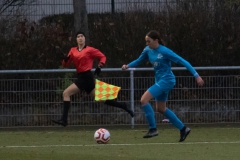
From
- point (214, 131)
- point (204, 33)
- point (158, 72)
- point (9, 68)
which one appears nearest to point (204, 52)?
point (204, 33)

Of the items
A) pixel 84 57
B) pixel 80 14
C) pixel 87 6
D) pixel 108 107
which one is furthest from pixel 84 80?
pixel 87 6

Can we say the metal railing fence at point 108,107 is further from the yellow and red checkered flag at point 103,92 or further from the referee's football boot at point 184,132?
the referee's football boot at point 184,132

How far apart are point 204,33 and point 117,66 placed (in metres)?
2.47

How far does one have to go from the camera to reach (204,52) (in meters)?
19.3

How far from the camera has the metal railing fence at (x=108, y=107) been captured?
1752 cm

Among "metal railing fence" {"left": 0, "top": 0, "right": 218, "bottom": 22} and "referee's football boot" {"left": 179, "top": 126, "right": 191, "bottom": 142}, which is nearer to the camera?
"referee's football boot" {"left": 179, "top": 126, "right": 191, "bottom": 142}

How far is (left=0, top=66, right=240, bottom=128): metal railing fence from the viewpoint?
17.5m

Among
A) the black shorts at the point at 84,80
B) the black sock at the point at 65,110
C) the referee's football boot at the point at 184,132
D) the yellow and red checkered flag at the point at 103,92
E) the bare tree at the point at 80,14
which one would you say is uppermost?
the bare tree at the point at 80,14

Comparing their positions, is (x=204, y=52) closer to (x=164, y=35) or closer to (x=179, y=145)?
(x=164, y=35)

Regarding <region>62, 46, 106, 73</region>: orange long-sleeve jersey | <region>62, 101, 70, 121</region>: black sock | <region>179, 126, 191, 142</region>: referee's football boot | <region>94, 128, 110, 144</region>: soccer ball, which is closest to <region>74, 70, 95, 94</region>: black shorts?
<region>62, 46, 106, 73</region>: orange long-sleeve jersey

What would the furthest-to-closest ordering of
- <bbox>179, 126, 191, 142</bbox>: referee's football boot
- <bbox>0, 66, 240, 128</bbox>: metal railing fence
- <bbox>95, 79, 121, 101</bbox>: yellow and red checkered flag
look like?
<bbox>0, 66, 240, 128</bbox>: metal railing fence < <bbox>95, 79, 121, 101</bbox>: yellow and red checkered flag < <bbox>179, 126, 191, 142</bbox>: referee's football boot

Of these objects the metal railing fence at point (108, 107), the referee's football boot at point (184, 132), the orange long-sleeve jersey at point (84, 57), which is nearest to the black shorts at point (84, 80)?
the orange long-sleeve jersey at point (84, 57)

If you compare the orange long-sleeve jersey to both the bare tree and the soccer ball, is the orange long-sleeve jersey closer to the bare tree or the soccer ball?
the soccer ball

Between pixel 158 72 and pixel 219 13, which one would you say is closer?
pixel 158 72
